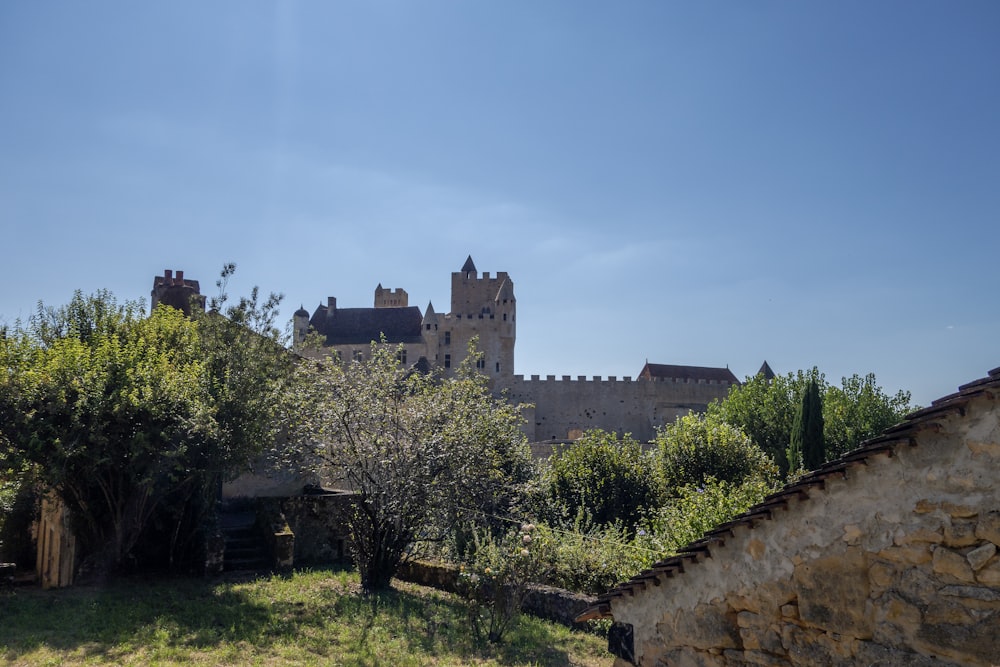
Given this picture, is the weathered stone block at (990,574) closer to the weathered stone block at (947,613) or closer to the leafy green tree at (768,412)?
the weathered stone block at (947,613)

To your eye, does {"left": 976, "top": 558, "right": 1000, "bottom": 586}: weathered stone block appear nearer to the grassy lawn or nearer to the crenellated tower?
the grassy lawn

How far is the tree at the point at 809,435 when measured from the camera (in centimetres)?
2456

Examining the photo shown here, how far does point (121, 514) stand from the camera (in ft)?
37.2

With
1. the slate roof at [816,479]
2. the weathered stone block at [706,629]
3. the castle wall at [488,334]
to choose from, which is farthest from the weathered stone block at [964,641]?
the castle wall at [488,334]

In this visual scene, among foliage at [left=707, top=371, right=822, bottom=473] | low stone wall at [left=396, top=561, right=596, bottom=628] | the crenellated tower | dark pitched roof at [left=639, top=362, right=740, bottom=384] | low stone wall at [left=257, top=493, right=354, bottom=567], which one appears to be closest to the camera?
low stone wall at [left=396, top=561, right=596, bottom=628]

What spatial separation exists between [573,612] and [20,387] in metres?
8.61

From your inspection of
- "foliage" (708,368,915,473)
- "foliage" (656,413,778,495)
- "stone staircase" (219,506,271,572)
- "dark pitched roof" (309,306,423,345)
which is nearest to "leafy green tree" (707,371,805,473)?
"foliage" (708,368,915,473)

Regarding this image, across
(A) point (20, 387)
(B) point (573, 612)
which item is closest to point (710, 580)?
(B) point (573, 612)

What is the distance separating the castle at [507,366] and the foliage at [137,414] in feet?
113

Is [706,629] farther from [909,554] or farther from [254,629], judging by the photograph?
[254,629]

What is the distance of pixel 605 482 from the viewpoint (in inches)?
630

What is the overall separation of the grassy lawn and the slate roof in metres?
3.96

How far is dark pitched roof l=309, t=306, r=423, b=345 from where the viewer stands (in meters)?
55.1

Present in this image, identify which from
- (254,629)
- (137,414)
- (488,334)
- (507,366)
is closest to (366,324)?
(488,334)
